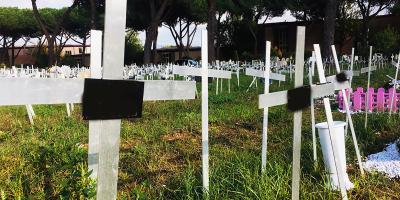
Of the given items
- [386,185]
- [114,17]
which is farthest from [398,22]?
[114,17]

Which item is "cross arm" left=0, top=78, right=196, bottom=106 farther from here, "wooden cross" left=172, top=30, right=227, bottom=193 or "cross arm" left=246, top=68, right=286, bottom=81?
"cross arm" left=246, top=68, right=286, bottom=81

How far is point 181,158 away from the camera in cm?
527

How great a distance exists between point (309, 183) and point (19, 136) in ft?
15.0

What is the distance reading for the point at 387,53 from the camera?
25781mm

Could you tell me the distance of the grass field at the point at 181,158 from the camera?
371 centimetres

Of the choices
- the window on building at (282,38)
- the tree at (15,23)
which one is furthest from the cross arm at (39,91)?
the tree at (15,23)

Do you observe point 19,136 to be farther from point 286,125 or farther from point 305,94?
point 305,94

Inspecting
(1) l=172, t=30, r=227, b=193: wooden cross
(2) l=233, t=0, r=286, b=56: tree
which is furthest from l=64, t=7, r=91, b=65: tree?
(1) l=172, t=30, r=227, b=193: wooden cross

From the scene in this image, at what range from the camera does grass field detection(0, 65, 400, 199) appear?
146 inches

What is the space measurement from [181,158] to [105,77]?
3.14 metres

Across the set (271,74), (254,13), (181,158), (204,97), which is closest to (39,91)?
(204,97)

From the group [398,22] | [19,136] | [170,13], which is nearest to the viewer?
[19,136]

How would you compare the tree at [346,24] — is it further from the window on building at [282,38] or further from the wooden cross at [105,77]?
the wooden cross at [105,77]

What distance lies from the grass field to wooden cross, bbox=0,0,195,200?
0.64 meters
